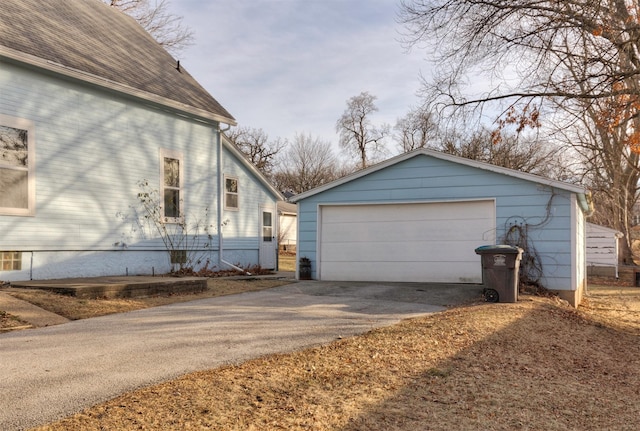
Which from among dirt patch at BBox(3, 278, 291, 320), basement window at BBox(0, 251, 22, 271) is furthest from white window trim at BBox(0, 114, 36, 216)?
dirt patch at BBox(3, 278, 291, 320)

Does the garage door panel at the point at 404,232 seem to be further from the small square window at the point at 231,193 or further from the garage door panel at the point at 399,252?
the small square window at the point at 231,193

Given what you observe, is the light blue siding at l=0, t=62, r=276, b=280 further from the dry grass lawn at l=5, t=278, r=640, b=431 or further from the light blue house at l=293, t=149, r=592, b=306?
the dry grass lawn at l=5, t=278, r=640, b=431

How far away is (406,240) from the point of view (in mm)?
12484

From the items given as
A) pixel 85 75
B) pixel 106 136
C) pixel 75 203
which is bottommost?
pixel 75 203

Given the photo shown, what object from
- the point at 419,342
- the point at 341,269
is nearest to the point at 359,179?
the point at 341,269

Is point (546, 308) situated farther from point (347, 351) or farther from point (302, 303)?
point (347, 351)

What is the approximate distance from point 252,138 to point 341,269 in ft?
108

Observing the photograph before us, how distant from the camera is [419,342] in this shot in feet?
19.6

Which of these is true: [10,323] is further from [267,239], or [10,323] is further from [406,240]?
[267,239]

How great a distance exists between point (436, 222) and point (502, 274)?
9.52 feet

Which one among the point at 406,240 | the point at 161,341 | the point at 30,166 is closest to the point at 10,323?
the point at 161,341

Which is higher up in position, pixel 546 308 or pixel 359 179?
pixel 359 179

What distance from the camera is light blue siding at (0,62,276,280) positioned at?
388 inches

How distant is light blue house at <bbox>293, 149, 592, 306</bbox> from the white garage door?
0.9 inches
